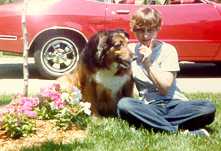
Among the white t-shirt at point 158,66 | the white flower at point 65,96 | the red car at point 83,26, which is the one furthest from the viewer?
the red car at point 83,26

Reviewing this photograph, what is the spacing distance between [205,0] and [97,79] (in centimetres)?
477

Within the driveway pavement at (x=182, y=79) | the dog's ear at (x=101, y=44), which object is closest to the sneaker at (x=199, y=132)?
the dog's ear at (x=101, y=44)

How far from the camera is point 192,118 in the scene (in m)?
6.05

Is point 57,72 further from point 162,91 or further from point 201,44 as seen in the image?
point 162,91

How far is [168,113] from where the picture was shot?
6082 mm

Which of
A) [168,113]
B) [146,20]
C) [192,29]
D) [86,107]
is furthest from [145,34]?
[192,29]

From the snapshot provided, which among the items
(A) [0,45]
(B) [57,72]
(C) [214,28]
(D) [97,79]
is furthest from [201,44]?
(D) [97,79]

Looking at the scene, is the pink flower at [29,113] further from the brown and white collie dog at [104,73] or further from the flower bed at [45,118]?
the brown and white collie dog at [104,73]

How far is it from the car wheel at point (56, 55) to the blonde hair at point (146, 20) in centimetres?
491

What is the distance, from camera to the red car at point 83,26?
10.6 metres

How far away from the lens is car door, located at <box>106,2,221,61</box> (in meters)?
10.6

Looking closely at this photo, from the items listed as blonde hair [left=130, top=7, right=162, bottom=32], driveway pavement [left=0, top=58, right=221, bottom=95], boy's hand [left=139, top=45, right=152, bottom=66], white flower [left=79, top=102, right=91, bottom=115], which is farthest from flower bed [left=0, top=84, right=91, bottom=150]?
driveway pavement [left=0, top=58, right=221, bottom=95]

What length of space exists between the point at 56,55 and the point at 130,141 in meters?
5.29

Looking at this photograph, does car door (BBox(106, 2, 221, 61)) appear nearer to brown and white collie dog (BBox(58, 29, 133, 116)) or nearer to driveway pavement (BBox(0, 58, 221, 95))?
driveway pavement (BBox(0, 58, 221, 95))
